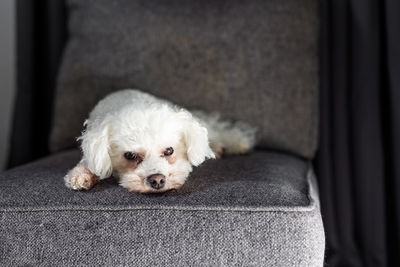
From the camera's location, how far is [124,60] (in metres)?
1.55

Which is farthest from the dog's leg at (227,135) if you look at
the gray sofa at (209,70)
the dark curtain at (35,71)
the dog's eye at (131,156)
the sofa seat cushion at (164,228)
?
the dark curtain at (35,71)

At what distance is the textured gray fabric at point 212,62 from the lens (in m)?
1.51

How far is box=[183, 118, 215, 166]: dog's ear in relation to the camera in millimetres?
1145

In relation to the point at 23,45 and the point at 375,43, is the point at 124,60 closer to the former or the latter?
the point at 23,45

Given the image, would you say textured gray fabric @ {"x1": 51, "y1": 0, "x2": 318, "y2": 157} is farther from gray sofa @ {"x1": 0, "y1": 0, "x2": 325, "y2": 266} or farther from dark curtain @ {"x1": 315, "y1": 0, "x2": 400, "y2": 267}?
dark curtain @ {"x1": 315, "y1": 0, "x2": 400, "y2": 267}

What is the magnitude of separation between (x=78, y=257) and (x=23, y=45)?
4.01 ft

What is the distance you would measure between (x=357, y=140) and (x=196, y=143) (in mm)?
795

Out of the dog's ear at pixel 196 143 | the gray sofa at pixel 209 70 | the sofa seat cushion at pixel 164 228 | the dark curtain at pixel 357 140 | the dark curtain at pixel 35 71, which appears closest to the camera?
the sofa seat cushion at pixel 164 228

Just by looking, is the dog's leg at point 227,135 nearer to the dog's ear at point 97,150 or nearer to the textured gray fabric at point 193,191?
the textured gray fabric at point 193,191

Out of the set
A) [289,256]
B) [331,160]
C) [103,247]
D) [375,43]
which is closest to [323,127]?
[331,160]

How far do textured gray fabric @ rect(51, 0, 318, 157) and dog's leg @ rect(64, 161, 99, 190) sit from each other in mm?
517

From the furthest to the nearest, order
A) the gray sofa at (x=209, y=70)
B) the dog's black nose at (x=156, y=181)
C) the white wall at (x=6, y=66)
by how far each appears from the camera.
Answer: the white wall at (x=6, y=66)
the gray sofa at (x=209, y=70)
the dog's black nose at (x=156, y=181)

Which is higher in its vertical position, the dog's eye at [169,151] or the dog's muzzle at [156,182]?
the dog's eye at [169,151]

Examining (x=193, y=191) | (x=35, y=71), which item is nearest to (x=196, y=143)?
(x=193, y=191)
